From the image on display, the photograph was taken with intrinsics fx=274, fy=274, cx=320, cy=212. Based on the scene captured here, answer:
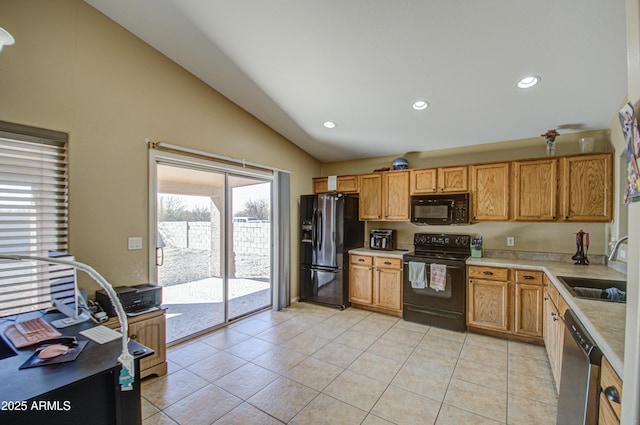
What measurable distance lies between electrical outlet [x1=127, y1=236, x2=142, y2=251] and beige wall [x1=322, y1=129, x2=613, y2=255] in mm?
3598

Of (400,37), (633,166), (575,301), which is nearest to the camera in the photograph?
(633,166)

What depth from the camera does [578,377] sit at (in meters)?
1.41

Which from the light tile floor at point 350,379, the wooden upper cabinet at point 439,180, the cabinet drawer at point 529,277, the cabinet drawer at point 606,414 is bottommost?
Result: the light tile floor at point 350,379

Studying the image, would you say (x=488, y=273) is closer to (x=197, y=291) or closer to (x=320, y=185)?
(x=320, y=185)

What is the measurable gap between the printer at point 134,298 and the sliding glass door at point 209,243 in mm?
354

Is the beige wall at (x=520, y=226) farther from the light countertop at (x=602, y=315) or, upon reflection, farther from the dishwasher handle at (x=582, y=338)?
the dishwasher handle at (x=582, y=338)

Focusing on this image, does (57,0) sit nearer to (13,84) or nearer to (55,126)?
(13,84)

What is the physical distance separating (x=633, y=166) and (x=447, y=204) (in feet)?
9.55

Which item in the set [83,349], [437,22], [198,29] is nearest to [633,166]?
[437,22]

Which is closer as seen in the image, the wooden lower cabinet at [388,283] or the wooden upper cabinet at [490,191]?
the wooden upper cabinet at [490,191]

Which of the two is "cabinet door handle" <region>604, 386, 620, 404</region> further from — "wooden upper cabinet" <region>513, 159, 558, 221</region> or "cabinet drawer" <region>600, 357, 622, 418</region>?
"wooden upper cabinet" <region>513, 159, 558, 221</region>

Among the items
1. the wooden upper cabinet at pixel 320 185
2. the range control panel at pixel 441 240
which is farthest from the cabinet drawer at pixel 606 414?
the wooden upper cabinet at pixel 320 185

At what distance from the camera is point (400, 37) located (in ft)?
7.02

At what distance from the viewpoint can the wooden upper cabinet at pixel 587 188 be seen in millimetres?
2932
